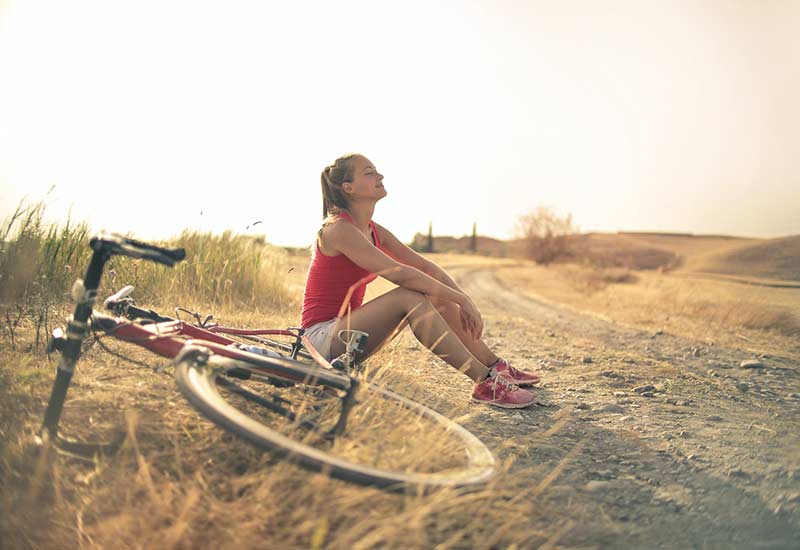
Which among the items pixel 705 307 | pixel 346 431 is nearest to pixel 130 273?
pixel 346 431

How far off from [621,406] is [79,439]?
3447 millimetres

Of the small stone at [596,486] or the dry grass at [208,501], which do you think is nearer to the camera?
the dry grass at [208,501]

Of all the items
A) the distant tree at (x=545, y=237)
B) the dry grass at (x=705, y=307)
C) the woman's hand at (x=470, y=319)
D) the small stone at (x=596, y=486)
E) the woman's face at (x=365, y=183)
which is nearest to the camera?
the small stone at (x=596, y=486)

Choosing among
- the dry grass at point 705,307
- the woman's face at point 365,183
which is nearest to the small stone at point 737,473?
the woman's face at point 365,183

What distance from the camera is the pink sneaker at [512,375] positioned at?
4160 mm

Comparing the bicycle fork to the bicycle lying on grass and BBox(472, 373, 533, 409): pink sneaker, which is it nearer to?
the bicycle lying on grass

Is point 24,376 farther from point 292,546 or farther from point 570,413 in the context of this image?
point 570,413

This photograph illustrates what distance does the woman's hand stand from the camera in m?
4.01

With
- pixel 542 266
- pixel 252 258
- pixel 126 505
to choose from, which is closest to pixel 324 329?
pixel 126 505

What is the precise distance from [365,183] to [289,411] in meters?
1.80

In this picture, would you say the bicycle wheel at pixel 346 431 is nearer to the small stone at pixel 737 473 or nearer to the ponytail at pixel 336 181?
the ponytail at pixel 336 181

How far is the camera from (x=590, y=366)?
5.88m

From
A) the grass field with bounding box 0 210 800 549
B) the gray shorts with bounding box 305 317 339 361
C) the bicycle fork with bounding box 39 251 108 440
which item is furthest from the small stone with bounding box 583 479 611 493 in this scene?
the bicycle fork with bounding box 39 251 108 440

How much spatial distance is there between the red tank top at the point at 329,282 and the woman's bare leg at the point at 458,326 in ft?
1.72
